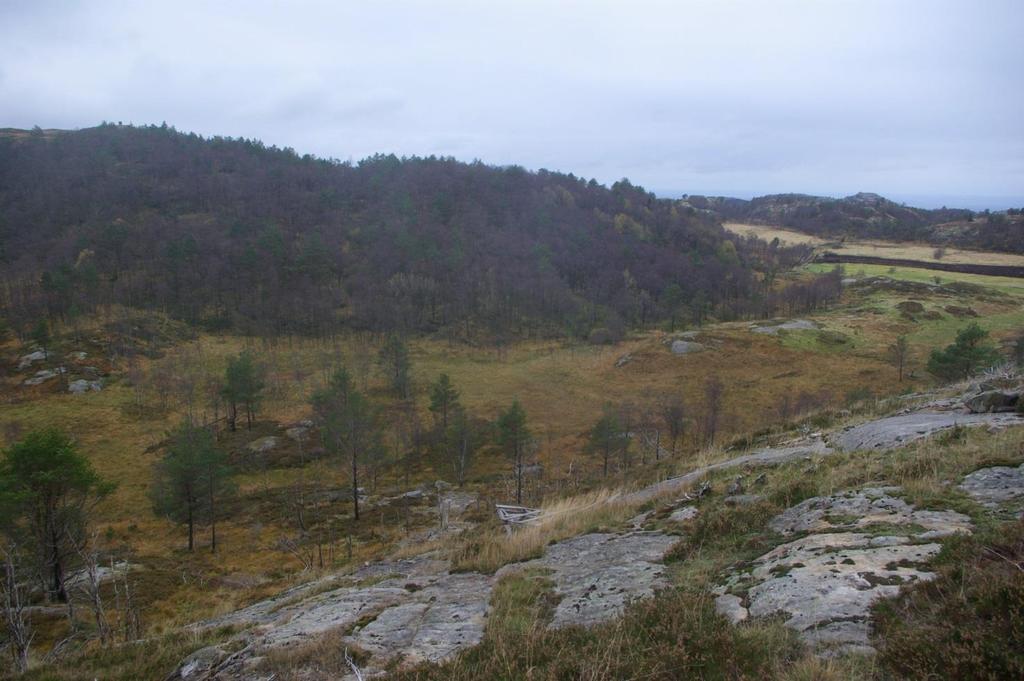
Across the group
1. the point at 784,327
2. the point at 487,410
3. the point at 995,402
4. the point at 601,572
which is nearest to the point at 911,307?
the point at 784,327

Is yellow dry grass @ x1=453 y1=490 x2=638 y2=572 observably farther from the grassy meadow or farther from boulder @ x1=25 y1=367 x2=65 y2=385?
boulder @ x1=25 y1=367 x2=65 y2=385

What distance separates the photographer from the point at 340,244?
92.6m

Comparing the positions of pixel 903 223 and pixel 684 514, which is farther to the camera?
pixel 903 223

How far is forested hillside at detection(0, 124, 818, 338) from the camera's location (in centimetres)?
7050

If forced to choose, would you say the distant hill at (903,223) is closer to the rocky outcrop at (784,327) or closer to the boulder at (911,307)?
the boulder at (911,307)

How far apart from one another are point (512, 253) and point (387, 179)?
42810 millimetres

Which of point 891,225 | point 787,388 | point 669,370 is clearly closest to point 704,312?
point 669,370

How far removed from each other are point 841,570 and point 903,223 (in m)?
188

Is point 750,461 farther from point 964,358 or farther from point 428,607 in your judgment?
point 964,358

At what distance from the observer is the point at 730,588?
5.10 m

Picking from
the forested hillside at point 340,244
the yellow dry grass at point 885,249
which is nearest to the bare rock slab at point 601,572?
the forested hillside at point 340,244

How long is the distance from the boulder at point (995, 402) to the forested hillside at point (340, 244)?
5742 centimetres

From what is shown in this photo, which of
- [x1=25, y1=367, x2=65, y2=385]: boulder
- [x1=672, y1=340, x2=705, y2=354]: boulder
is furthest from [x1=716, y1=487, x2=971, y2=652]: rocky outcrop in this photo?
[x1=25, y1=367, x2=65, y2=385]: boulder

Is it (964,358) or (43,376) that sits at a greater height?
(964,358)
